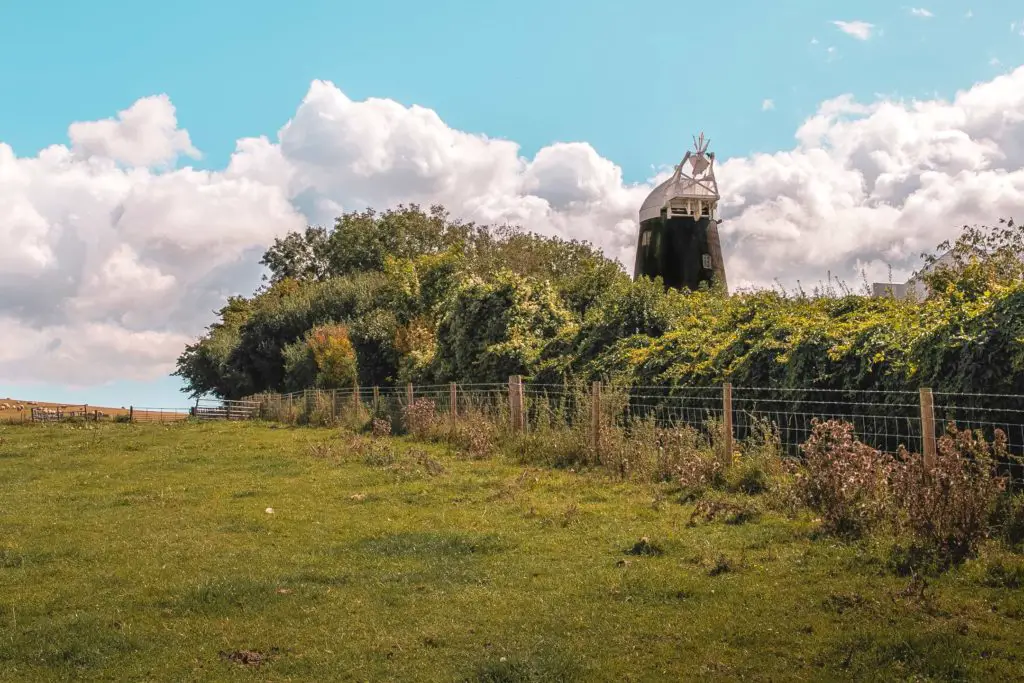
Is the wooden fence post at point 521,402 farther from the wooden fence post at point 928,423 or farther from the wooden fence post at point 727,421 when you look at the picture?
the wooden fence post at point 928,423

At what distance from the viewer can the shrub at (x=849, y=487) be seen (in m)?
7.95

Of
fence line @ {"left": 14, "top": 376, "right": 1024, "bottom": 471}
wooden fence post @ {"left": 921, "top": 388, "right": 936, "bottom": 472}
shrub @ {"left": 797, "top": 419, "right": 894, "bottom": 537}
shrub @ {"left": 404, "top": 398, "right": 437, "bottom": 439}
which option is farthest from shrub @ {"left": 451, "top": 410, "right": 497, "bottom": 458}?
wooden fence post @ {"left": 921, "top": 388, "right": 936, "bottom": 472}

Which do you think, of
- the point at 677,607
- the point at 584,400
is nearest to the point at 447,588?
the point at 677,607

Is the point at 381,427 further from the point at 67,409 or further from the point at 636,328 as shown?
the point at 67,409

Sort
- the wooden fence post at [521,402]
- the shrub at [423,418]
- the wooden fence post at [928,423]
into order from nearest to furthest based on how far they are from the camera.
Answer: the wooden fence post at [928,423] < the wooden fence post at [521,402] < the shrub at [423,418]

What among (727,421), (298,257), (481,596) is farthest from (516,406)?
(298,257)

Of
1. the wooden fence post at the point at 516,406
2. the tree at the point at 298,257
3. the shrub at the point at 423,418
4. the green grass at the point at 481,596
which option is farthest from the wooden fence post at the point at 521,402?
the tree at the point at 298,257

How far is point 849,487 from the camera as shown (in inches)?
318

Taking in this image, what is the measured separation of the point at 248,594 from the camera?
6.63 m

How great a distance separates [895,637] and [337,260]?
6332cm

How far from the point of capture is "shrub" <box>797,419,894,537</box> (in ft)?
26.1

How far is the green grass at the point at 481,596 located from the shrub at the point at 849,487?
0.31 metres

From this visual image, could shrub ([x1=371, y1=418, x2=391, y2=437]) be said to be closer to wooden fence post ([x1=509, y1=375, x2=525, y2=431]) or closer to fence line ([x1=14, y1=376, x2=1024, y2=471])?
fence line ([x1=14, y1=376, x2=1024, y2=471])

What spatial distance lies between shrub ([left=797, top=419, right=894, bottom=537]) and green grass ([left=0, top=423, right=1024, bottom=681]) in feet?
1.03
